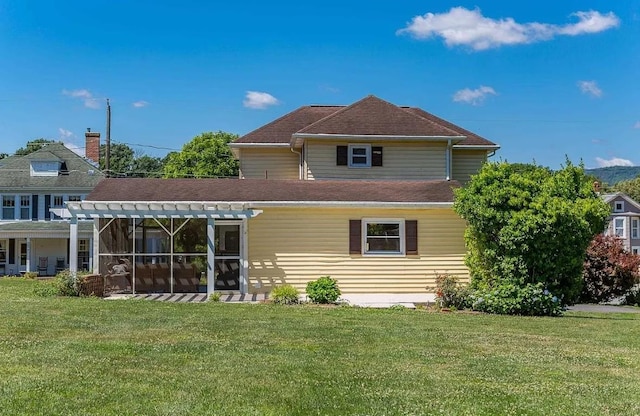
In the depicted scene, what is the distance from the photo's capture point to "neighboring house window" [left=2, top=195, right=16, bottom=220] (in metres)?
40.8

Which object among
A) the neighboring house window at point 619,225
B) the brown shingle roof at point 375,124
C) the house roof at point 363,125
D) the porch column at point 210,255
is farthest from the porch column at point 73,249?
the neighboring house window at point 619,225

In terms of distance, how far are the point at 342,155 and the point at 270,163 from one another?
14.2 feet

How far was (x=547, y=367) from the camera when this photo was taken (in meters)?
8.94

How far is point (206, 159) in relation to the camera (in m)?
57.1

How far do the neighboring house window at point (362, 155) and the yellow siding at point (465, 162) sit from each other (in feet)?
16.3

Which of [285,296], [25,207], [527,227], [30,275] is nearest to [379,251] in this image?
[285,296]

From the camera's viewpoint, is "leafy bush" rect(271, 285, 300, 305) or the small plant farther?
the small plant

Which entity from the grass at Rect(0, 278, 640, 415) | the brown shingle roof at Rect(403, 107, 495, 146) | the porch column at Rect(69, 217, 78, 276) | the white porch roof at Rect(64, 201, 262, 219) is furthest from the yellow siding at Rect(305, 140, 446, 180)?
the grass at Rect(0, 278, 640, 415)

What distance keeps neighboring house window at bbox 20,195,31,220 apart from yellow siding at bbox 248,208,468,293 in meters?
26.2

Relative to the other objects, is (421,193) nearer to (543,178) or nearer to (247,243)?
(543,178)

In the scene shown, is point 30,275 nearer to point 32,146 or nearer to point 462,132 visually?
point 462,132

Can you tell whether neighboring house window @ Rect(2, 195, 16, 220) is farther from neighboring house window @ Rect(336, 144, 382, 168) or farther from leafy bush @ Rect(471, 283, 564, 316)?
leafy bush @ Rect(471, 283, 564, 316)

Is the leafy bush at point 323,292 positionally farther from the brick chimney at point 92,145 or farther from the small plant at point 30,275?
the brick chimney at point 92,145

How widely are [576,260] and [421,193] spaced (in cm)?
562
